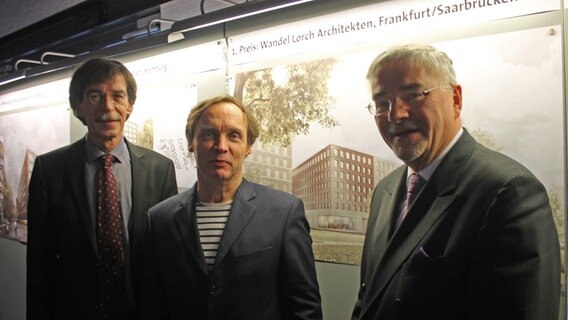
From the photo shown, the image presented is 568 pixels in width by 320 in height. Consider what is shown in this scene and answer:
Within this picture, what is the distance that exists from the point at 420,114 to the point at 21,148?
285 cm

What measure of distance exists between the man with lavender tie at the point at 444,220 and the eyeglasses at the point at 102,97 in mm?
1262

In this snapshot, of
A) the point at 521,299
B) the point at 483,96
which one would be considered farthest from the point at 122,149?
the point at 521,299

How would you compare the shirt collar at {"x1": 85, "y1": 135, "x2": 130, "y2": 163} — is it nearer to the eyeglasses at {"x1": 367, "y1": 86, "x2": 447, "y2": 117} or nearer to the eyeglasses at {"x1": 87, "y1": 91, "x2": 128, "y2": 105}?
the eyeglasses at {"x1": 87, "y1": 91, "x2": 128, "y2": 105}

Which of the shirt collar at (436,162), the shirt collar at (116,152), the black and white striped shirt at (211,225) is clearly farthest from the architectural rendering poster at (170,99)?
the shirt collar at (436,162)

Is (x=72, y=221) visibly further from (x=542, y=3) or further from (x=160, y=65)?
(x=542, y=3)

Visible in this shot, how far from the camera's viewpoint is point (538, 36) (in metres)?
1.57

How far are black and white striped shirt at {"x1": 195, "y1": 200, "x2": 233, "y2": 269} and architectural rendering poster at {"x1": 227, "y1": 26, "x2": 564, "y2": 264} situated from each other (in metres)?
0.24

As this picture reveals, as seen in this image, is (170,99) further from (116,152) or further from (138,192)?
(138,192)

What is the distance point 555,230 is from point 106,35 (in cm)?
342

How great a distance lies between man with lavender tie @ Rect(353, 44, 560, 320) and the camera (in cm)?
153

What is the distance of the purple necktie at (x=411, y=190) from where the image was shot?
176 cm

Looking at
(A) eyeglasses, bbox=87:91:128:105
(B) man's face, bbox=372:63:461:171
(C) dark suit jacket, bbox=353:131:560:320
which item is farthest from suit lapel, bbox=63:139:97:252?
(B) man's face, bbox=372:63:461:171

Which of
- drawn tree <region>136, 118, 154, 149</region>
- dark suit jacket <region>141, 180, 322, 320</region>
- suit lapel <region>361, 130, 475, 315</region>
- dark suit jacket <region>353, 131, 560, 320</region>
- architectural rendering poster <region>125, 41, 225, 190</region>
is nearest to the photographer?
dark suit jacket <region>353, 131, 560, 320</region>

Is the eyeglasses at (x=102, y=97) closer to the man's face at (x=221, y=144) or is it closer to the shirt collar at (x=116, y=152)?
the shirt collar at (x=116, y=152)
